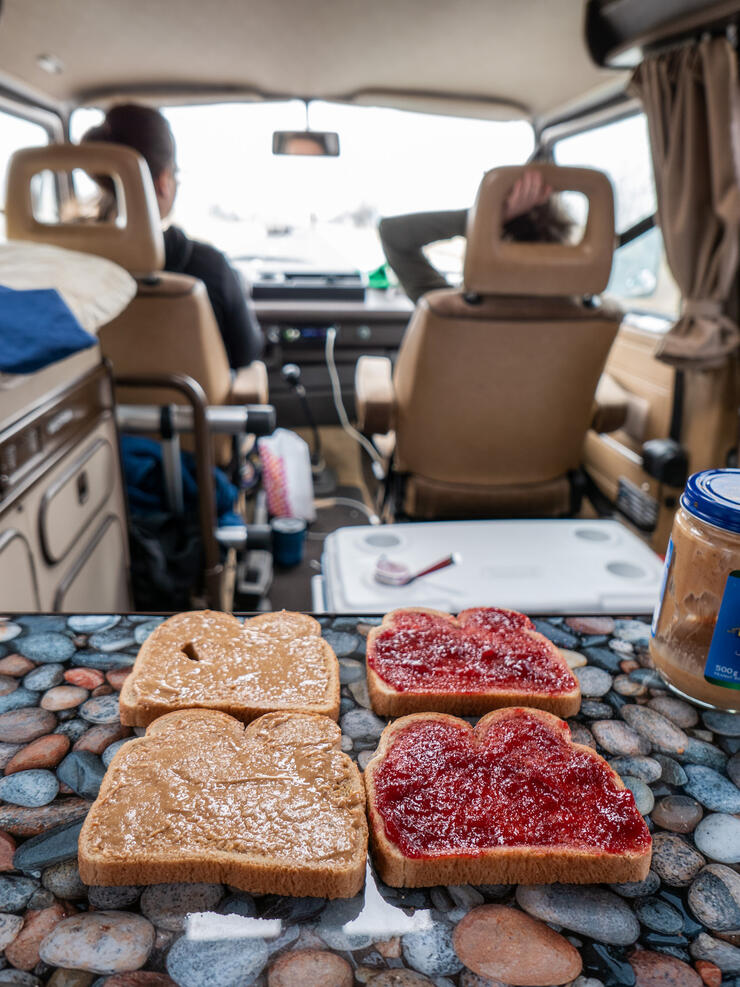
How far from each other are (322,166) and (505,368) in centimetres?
254

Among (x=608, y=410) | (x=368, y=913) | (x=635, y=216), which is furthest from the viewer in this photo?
(x=635, y=216)

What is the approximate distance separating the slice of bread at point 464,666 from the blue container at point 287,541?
195 cm

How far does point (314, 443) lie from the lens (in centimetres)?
416

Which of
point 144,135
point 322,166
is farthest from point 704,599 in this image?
A: point 322,166

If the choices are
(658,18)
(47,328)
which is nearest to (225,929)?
(47,328)

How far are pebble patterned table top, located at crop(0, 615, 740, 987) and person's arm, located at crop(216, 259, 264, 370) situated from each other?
7.17ft

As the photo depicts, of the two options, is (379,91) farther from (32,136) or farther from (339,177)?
(32,136)

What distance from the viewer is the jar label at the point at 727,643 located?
0.63 m

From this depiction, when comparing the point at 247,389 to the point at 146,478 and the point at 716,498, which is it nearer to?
the point at 146,478

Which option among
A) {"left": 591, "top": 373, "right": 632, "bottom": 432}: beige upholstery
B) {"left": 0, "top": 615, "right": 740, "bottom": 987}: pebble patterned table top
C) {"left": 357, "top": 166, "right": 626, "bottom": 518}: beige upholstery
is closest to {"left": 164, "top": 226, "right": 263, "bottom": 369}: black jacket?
{"left": 357, "top": 166, "right": 626, "bottom": 518}: beige upholstery

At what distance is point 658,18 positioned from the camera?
2.21 m

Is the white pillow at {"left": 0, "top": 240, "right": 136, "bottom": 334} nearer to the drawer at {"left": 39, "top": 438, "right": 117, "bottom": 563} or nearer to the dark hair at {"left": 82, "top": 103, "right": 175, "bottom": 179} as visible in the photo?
the drawer at {"left": 39, "top": 438, "right": 117, "bottom": 563}

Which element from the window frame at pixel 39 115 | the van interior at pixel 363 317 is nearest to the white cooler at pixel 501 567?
the van interior at pixel 363 317

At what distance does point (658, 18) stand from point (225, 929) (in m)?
2.70
